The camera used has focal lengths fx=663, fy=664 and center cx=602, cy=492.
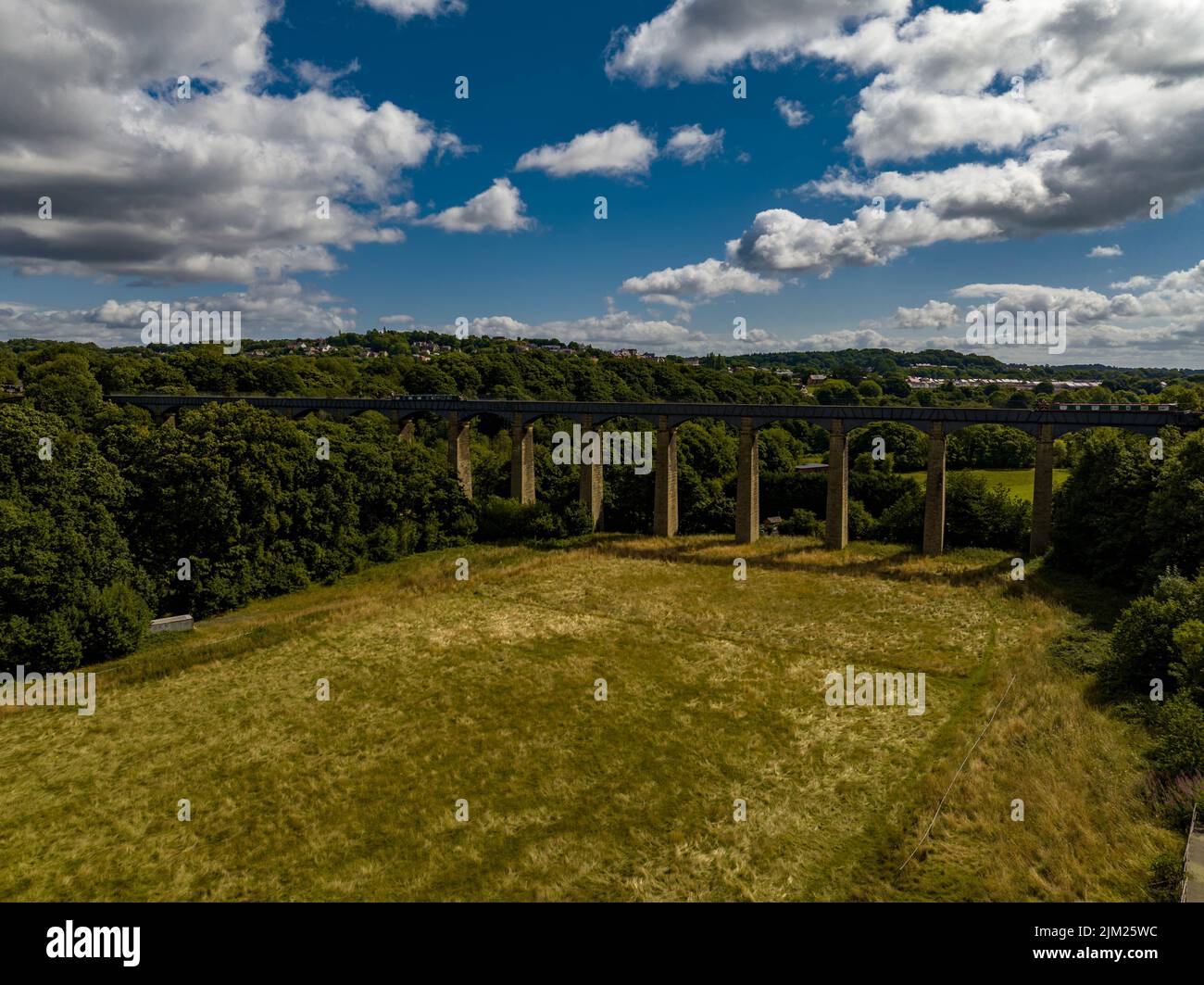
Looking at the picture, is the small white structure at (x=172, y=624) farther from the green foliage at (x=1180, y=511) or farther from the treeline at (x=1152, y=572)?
the green foliage at (x=1180, y=511)

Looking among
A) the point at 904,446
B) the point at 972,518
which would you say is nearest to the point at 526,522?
the point at 972,518

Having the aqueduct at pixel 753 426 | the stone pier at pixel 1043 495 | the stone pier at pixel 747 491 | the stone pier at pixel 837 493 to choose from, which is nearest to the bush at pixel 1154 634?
the aqueduct at pixel 753 426

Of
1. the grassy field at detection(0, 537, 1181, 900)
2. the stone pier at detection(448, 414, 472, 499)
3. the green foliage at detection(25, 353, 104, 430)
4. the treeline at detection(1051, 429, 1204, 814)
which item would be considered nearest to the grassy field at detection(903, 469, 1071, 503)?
the treeline at detection(1051, 429, 1204, 814)

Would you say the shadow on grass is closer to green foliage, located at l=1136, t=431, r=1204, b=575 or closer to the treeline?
the treeline

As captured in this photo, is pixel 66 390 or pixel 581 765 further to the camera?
pixel 66 390

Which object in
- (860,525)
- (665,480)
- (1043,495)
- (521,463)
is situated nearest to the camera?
(1043,495)

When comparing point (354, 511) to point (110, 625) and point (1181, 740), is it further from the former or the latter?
point (1181, 740)

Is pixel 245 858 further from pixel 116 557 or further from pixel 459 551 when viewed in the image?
pixel 459 551
